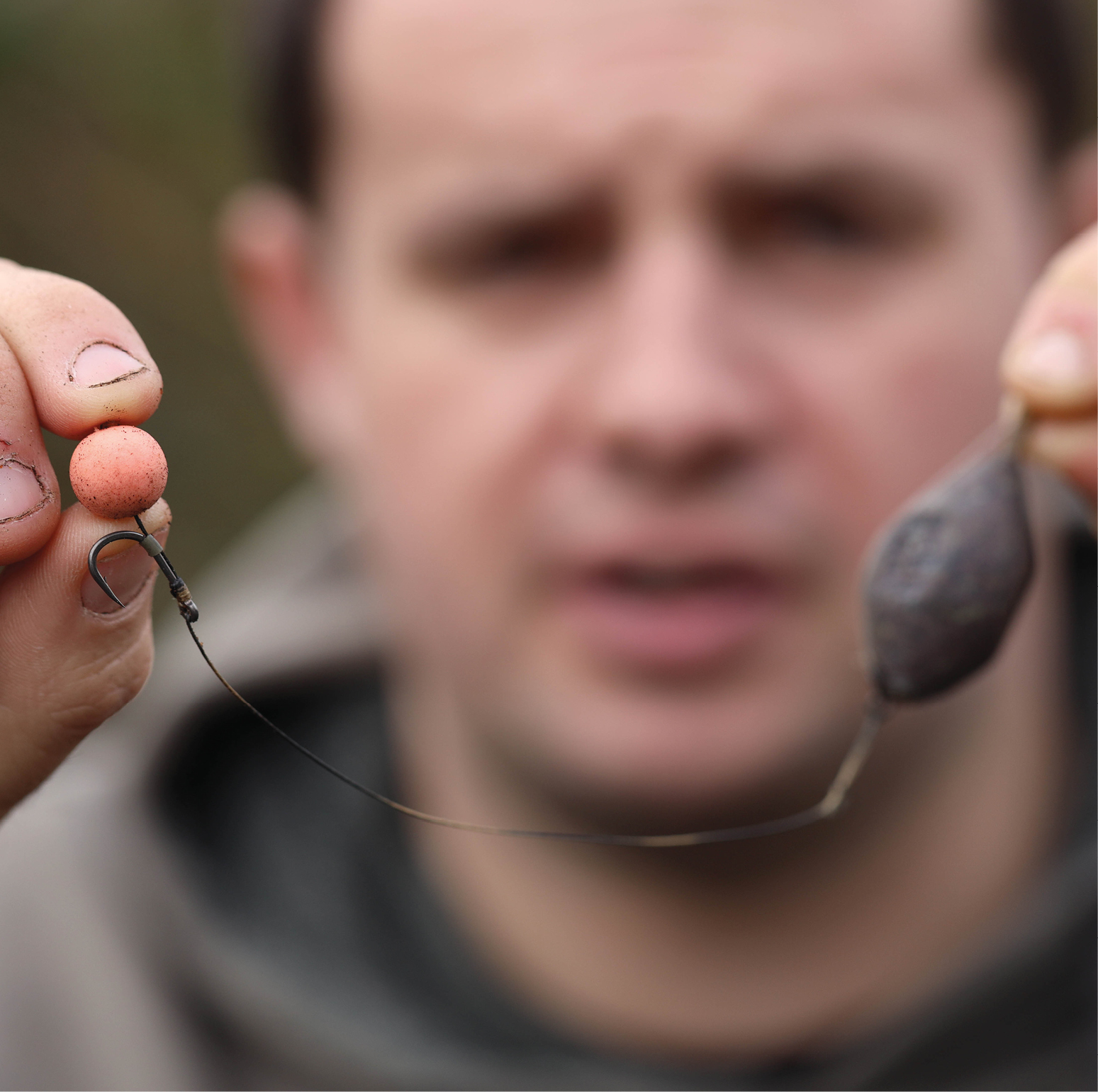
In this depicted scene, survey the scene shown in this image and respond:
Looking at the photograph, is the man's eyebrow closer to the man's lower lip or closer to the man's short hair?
the man's short hair

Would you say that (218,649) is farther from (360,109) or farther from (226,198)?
(226,198)

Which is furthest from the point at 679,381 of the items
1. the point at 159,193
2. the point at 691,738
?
the point at 159,193

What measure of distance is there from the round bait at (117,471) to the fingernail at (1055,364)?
49cm

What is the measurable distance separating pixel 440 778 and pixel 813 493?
0.75m

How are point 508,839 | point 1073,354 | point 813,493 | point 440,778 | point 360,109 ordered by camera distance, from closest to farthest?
point 1073,354 < point 813,493 < point 360,109 < point 508,839 < point 440,778

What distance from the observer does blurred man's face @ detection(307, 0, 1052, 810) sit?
41.5 inches

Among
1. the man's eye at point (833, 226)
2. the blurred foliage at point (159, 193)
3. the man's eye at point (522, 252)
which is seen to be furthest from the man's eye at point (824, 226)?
the blurred foliage at point (159, 193)

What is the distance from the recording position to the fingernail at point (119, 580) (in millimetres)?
464

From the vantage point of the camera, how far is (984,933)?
1.30 m

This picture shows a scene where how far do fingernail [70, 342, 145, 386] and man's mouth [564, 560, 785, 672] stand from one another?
67cm

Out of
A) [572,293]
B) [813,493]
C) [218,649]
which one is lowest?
[218,649]

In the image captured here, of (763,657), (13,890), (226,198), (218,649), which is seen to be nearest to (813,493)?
(763,657)

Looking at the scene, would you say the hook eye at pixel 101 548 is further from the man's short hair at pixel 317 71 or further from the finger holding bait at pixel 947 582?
the man's short hair at pixel 317 71

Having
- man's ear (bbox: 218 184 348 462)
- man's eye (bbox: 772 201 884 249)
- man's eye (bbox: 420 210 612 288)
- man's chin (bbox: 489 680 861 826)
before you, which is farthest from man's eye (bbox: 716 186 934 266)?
man's ear (bbox: 218 184 348 462)
